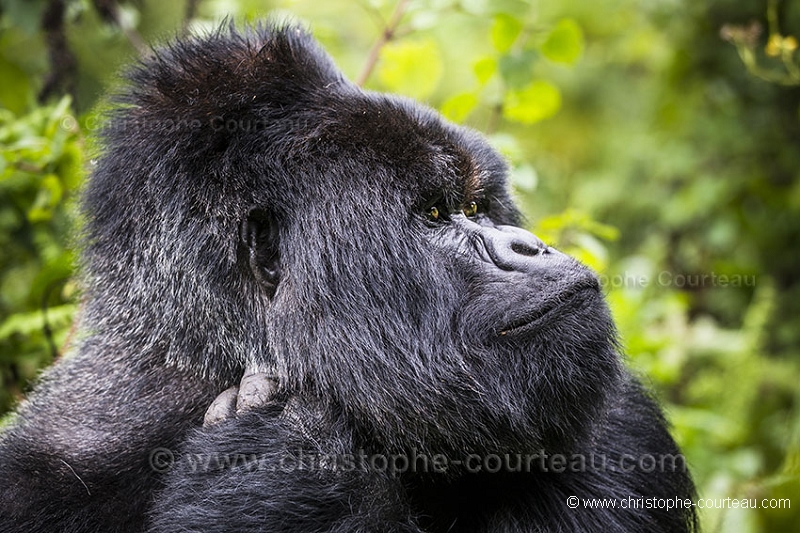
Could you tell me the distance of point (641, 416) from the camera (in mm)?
2891

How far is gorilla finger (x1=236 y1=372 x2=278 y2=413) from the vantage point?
233 centimetres

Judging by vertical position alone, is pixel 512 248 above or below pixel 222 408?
above

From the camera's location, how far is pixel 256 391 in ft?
7.70

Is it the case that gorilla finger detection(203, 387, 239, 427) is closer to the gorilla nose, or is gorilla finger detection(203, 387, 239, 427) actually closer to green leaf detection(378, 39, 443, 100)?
the gorilla nose

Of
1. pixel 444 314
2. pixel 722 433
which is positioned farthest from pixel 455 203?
pixel 722 433

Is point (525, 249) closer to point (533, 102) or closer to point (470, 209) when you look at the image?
point (470, 209)

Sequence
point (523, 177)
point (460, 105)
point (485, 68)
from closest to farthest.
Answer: point (523, 177) < point (460, 105) < point (485, 68)

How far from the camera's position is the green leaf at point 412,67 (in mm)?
4043

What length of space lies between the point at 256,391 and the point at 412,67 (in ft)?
7.24

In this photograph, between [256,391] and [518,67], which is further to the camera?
[518,67]
